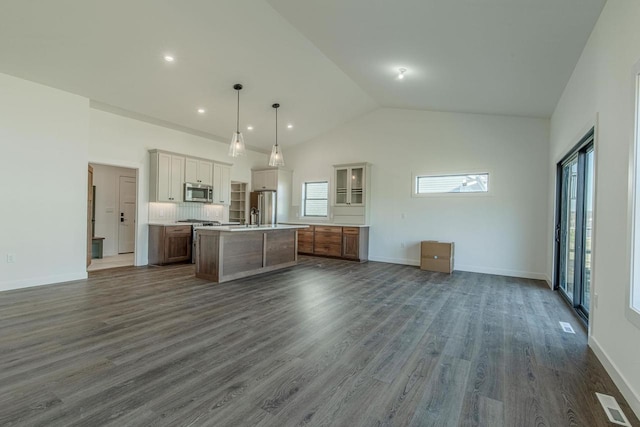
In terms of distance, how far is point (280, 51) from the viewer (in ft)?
15.1

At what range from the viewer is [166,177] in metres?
6.29

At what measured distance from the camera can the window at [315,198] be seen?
8.29m

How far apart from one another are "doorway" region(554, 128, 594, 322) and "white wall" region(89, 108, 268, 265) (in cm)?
698

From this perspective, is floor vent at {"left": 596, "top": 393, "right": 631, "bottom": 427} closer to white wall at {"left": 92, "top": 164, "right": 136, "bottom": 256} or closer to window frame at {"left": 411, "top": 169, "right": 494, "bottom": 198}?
window frame at {"left": 411, "top": 169, "right": 494, "bottom": 198}

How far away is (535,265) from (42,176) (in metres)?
8.34

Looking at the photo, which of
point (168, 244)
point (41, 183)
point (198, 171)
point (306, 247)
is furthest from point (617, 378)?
point (198, 171)

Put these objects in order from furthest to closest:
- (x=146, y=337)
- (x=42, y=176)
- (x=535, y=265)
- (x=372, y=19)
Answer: (x=535, y=265) → (x=42, y=176) → (x=372, y=19) → (x=146, y=337)

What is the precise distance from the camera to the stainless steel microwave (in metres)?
6.66

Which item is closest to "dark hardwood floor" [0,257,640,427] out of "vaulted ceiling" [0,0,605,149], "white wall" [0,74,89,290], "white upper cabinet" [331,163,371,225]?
"white wall" [0,74,89,290]

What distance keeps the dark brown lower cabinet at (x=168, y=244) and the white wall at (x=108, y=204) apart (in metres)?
2.58

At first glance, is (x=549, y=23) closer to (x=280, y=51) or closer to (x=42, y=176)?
(x=280, y=51)

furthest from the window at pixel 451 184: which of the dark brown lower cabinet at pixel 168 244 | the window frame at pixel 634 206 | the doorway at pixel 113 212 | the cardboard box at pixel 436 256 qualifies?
the doorway at pixel 113 212

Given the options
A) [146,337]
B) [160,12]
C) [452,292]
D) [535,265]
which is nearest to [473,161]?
[535,265]

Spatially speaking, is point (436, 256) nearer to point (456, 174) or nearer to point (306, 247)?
point (456, 174)
